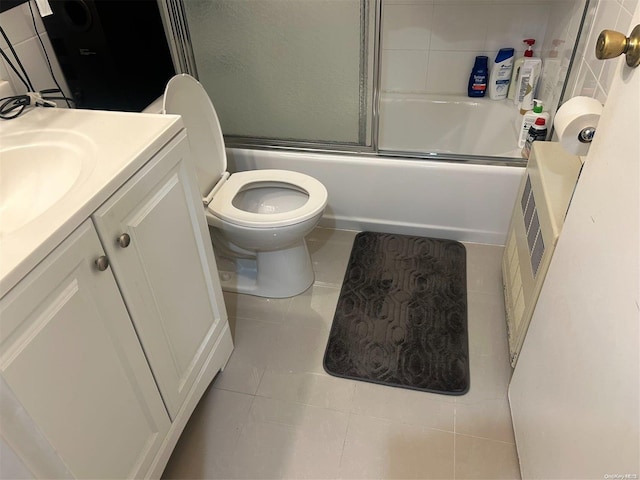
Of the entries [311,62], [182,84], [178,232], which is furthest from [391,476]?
[311,62]

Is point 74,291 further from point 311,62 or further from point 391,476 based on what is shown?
point 311,62

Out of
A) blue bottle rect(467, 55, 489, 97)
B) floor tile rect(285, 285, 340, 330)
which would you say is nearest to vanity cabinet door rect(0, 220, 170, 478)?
floor tile rect(285, 285, 340, 330)

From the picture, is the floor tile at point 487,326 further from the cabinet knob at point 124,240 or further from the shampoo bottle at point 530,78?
the cabinet knob at point 124,240

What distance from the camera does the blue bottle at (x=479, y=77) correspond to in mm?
2297

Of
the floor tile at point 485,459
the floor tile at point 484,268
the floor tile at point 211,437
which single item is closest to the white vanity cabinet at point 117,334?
the floor tile at point 211,437

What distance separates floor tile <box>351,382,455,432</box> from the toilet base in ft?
1.66

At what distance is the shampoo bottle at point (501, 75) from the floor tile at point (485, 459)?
65.6 inches

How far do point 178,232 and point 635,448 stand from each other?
1.00m

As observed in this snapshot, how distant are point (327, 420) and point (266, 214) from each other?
0.73 metres

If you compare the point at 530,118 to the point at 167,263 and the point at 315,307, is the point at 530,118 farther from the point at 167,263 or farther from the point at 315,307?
the point at 167,263

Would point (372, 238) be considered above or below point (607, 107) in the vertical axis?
below

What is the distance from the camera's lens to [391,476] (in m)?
1.31

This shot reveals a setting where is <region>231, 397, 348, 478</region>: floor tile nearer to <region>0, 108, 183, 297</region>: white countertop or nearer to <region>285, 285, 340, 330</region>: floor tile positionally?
<region>285, 285, 340, 330</region>: floor tile

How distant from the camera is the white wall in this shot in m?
1.32
